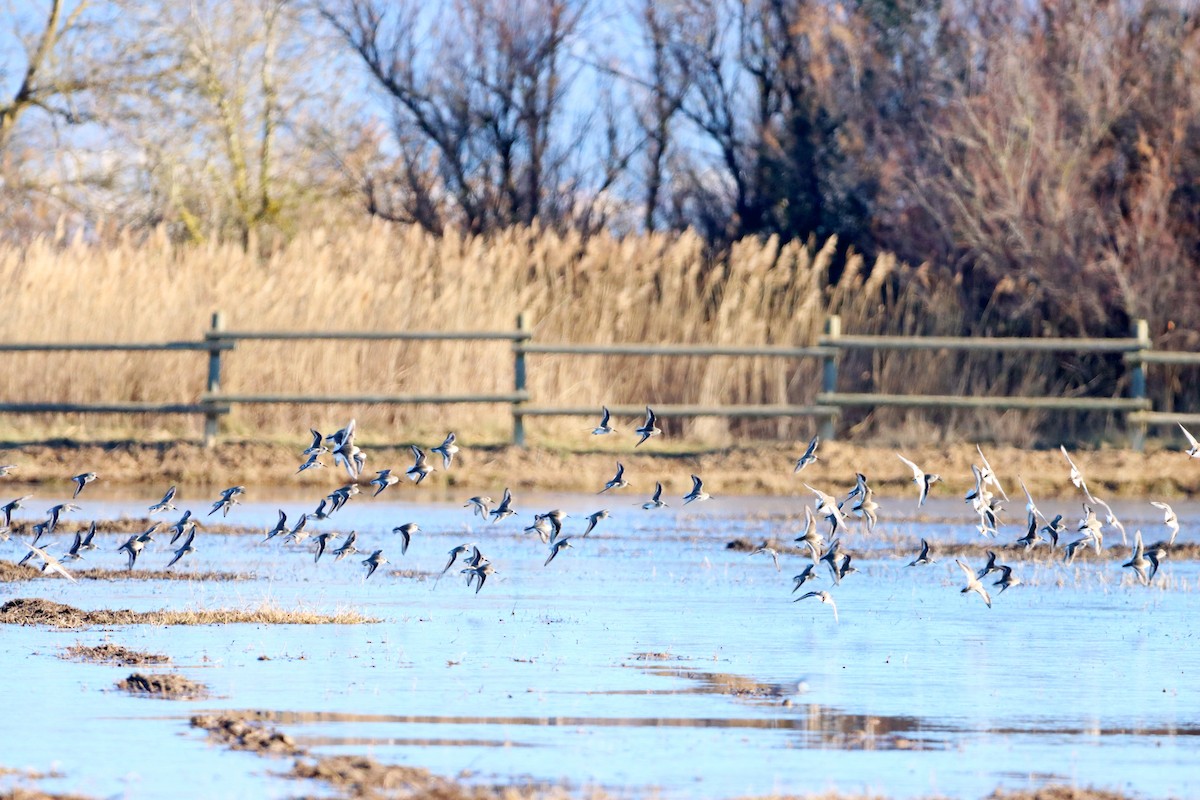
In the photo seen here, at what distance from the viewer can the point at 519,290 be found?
80.6 ft

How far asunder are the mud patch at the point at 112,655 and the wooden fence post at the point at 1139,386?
14.7 m

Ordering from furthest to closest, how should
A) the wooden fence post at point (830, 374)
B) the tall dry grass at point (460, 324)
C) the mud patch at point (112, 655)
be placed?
the tall dry grass at point (460, 324)
the wooden fence post at point (830, 374)
the mud patch at point (112, 655)

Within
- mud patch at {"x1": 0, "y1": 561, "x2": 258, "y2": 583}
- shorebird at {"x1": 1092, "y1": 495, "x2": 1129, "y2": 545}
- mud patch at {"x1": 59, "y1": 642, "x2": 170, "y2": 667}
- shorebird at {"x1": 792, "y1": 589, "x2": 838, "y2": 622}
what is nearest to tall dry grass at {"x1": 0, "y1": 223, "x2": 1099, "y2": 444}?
shorebird at {"x1": 1092, "y1": 495, "x2": 1129, "y2": 545}

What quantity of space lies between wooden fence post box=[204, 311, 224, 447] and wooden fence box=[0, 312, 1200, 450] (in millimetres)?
10

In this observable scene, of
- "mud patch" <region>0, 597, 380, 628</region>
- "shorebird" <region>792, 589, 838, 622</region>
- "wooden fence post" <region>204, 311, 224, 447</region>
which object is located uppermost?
"wooden fence post" <region>204, 311, 224, 447</region>

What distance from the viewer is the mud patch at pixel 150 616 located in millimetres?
9781

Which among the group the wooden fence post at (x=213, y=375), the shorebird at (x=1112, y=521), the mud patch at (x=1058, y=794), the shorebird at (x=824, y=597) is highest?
the wooden fence post at (x=213, y=375)

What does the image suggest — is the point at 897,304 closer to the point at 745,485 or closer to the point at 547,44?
the point at 745,485

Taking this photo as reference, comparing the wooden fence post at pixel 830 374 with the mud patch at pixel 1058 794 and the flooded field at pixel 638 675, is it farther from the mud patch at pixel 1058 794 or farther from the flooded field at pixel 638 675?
the mud patch at pixel 1058 794

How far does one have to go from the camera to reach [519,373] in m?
21.5

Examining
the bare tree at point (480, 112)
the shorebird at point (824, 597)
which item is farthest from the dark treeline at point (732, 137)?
the shorebird at point (824, 597)

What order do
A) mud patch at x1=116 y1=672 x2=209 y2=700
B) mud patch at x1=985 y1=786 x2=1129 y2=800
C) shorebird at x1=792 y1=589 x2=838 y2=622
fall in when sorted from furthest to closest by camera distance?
shorebird at x1=792 y1=589 x2=838 y2=622 < mud patch at x1=116 y1=672 x2=209 y2=700 < mud patch at x1=985 y1=786 x2=1129 y2=800

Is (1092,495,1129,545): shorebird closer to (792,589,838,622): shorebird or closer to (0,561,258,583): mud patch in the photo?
(792,589,838,622): shorebird

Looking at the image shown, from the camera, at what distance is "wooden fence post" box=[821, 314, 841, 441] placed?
21.9m
